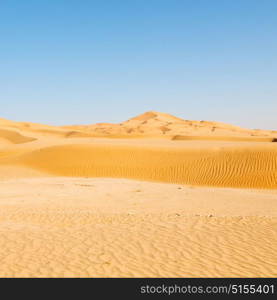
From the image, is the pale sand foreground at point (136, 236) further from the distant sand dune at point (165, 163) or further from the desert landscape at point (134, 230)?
the distant sand dune at point (165, 163)

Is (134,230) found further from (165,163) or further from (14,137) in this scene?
(14,137)

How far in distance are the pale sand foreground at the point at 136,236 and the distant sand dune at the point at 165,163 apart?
29.5ft

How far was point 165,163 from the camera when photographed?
25969mm

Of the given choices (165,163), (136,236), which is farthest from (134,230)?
(165,163)

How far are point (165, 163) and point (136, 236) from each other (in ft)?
58.8

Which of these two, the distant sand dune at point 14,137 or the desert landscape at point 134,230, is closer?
the desert landscape at point 134,230

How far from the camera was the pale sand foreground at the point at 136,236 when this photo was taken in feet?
20.2

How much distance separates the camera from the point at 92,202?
12953 mm

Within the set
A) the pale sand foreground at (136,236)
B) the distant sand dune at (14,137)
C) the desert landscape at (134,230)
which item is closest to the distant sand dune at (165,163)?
the desert landscape at (134,230)

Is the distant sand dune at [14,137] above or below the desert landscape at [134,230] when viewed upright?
above

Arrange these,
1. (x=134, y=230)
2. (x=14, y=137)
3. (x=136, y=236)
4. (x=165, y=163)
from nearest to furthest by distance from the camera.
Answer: (x=136, y=236) → (x=134, y=230) → (x=165, y=163) → (x=14, y=137)

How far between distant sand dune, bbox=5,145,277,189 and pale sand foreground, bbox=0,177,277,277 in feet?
29.5
